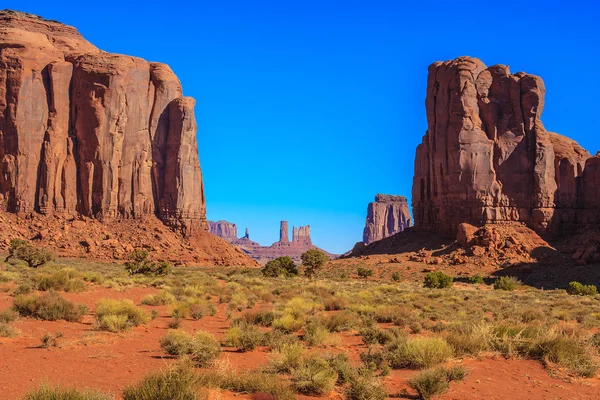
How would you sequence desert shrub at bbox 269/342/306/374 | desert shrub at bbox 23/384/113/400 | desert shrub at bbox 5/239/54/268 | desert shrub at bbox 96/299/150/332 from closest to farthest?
desert shrub at bbox 23/384/113/400 < desert shrub at bbox 269/342/306/374 < desert shrub at bbox 96/299/150/332 < desert shrub at bbox 5/239/54/268

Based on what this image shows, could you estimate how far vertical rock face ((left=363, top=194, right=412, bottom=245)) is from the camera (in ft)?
521

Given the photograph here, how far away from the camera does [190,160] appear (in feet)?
233

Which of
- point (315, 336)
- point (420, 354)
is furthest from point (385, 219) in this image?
point (420, 354)

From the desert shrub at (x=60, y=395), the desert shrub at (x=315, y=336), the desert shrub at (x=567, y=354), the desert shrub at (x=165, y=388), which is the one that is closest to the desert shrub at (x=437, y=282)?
the desert shrub at (x=315, y=336)

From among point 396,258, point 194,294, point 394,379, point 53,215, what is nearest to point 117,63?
point 53,215

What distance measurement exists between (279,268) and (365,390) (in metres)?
39.3

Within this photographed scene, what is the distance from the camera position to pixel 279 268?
1884 inches

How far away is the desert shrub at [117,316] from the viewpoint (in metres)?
14.2

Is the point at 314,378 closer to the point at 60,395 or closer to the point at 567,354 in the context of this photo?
the point at 60,395

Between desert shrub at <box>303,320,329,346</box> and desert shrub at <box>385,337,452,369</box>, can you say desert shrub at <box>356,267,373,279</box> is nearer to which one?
desert shrub at <box>303,320,329,346</box>

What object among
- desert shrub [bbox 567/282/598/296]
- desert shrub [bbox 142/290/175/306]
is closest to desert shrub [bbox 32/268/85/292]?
desert shrub [bbox 142/290/175/306]

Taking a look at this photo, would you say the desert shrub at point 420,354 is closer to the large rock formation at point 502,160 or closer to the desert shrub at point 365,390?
the desert shrub at point 365,390

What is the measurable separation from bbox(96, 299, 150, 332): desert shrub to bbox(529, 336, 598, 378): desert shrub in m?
9.36

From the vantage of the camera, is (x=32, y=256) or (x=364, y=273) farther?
(x=364, y=273)
